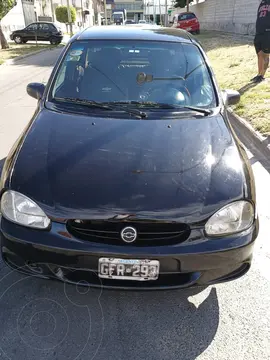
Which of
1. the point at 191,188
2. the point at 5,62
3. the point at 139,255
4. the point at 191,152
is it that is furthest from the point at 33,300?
the point at 5,62

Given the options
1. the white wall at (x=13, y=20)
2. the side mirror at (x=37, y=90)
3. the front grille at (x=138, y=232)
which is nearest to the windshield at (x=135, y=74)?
the side mirror at (x=37, y=90)

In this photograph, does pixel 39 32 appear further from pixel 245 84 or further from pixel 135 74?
pixel 135 74

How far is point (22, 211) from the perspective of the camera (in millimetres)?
2137

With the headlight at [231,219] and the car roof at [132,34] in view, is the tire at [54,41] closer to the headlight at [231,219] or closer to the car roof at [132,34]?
the car roof at [132,34]

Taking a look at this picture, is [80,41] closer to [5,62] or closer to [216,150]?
[216,150]

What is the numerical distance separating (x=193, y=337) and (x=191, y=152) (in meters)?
1.18

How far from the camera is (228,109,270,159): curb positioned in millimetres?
4948

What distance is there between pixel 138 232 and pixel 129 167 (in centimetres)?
46

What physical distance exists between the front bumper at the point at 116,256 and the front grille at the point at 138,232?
0.04 meters

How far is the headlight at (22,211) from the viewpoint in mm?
2098

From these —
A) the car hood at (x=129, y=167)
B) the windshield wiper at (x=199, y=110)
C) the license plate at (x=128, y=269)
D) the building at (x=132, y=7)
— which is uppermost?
the windshield wiper at (x=199, y=110)

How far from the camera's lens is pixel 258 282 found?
2.61 metres

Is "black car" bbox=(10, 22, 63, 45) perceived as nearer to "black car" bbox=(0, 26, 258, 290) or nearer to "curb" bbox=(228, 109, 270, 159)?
"curb" bbox=(228, 109, 270, 159)

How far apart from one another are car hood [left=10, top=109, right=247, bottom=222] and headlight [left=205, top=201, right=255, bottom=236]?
48 millimetres
